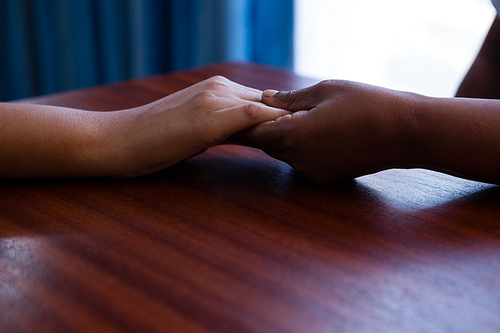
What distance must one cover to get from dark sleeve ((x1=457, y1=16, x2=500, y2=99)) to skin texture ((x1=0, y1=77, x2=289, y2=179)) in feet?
1.61

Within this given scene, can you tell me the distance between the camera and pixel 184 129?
0.58m

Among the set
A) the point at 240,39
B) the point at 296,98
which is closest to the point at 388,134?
the point at 296,98

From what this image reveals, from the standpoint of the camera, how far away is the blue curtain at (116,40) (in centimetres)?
189

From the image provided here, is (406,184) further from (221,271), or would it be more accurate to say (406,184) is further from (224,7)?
(224,7)

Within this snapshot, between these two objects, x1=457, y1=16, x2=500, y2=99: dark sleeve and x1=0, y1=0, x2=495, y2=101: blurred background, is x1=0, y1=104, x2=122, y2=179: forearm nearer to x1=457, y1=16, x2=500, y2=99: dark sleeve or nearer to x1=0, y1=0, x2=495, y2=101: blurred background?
x1=457, y1=16, x2=500, y2=99: dark sleeve

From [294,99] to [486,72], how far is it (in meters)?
0.50

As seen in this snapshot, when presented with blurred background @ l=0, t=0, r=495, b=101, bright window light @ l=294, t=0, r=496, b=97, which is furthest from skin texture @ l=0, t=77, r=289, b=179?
blurred background @ l=0, t=0, r=495, b=101

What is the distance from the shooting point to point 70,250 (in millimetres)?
437

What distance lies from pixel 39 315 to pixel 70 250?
0.09m

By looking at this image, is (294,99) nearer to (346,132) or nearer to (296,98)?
(296,98)

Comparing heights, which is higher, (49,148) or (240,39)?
(240,39)

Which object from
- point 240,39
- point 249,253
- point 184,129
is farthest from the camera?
point 240,39

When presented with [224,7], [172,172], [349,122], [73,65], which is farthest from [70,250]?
[73,65]

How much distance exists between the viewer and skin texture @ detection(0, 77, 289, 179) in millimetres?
575
